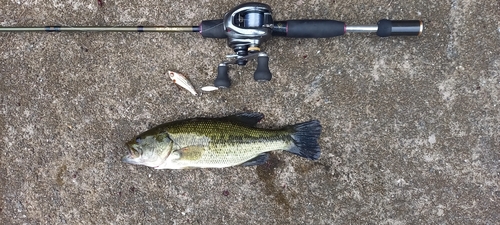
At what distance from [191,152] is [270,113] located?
71 centimetres

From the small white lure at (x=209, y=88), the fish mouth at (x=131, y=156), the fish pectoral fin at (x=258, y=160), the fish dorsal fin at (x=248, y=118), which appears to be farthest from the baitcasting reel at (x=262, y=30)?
the fish mouth at (x=131, y=156)

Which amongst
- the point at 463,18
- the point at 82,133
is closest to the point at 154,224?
the point at 82,133

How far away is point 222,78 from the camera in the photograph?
8.43ft

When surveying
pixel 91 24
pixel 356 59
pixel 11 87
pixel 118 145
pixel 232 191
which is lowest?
pixel 232 191

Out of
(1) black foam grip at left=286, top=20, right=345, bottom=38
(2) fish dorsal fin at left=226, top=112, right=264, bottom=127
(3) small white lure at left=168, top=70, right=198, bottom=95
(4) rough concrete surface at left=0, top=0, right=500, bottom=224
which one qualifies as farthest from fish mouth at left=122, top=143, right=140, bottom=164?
(1) black foam grip at left=286, top=20, right=345, bottom=38

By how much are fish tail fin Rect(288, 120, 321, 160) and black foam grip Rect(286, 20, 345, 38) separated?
69cm

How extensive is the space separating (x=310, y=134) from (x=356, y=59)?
712mm

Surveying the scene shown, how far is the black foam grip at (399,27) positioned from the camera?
95.7 inches

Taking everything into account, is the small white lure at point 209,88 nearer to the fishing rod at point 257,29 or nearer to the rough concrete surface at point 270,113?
the rough concrete surface at point 270,113

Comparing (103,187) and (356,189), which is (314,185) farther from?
(103,187)

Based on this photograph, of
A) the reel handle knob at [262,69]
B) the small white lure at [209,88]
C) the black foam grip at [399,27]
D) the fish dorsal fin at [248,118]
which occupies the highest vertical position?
the black foam grip at [399,27]

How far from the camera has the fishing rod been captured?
89.3 inches

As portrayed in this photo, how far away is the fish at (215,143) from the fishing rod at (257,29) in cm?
37

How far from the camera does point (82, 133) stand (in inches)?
115
